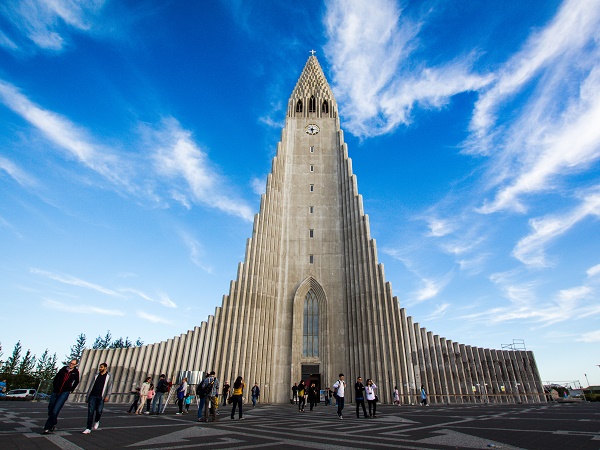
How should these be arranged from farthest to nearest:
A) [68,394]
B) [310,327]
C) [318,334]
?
1. [310,327]
2. [318,334]
3. [68,394]

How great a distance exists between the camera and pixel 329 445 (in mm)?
5699

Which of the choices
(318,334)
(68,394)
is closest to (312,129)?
(318,334)

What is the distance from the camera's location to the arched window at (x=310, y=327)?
28.2 meters

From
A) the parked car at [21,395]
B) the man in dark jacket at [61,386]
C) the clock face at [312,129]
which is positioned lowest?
the parked car at [21,395]

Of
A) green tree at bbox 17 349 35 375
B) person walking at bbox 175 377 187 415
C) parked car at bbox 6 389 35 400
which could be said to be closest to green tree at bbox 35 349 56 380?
green tree at bbox 17 349 35 375

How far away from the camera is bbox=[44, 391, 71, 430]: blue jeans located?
714cm

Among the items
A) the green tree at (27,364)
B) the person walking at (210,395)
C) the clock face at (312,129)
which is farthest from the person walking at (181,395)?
the green tree at (27,364)

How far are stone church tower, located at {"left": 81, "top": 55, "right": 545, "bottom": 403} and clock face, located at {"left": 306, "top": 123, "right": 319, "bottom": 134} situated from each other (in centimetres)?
802

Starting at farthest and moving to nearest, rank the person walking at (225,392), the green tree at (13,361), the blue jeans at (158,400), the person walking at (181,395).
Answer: the green tree at (13,361) < the person walking at (225,392) < the person walking at (181,395) < the blue jeans at (158,400)

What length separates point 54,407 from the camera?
7414 millimetres

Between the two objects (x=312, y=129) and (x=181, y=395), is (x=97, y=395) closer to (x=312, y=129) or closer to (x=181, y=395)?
(x=181, y=395)

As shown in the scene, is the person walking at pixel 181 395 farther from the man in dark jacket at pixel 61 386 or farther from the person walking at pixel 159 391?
the man in dark jacket at pixel 61 386

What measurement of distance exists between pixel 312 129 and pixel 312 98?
6139 millimetres

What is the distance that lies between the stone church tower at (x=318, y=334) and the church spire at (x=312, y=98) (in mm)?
11483
